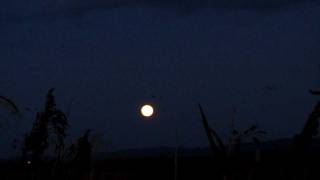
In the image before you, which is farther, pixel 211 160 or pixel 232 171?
pixel 211 160

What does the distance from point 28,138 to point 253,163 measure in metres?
26.2

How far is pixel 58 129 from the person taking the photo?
101 ft

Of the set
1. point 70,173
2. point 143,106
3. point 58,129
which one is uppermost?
point 58,129

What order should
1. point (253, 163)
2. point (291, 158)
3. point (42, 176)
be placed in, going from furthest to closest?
point (42, 176) → point (253, 163) → point (291, 158)

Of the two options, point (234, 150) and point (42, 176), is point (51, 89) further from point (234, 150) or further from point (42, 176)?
point (234, 150)

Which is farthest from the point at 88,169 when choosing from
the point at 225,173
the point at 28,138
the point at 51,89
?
the point at 225,173

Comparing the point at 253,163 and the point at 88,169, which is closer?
the point at 253,163

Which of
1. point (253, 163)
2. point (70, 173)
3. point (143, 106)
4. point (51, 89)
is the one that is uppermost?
point (51, 89)

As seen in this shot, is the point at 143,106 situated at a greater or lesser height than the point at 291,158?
greater

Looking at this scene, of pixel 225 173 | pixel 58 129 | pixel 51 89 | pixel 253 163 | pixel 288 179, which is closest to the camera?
pixel 288 179

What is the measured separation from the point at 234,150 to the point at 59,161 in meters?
11.1

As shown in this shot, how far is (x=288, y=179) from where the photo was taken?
9953 millimetres

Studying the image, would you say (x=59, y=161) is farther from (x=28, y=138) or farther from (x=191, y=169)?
(x=191, y=169)

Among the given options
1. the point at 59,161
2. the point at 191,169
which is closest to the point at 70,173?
the point at 59,161
